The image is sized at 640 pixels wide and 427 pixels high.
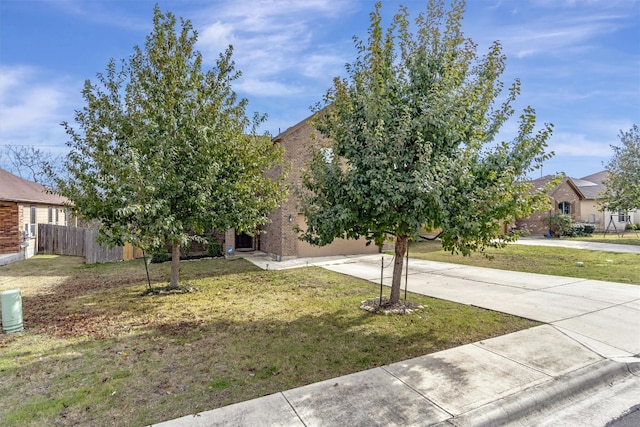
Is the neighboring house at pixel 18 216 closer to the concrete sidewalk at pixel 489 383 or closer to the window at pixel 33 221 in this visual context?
the window at pixel 33 221

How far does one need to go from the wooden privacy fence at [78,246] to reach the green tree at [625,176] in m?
30.3

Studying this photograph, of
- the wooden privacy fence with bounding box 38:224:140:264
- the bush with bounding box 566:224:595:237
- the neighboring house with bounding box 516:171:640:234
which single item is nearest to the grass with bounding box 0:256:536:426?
the wooden privacy fence with bounding box 38:224:140:264

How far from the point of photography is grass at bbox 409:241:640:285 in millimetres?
11070

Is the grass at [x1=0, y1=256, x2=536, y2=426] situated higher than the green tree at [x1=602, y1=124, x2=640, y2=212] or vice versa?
the green tree at [x1=602, y1=124, x2=640, y2=212]

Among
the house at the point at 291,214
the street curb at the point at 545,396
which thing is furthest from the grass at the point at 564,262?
the street curb at the point at 545,396

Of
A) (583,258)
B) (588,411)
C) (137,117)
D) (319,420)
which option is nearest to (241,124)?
(137,117)

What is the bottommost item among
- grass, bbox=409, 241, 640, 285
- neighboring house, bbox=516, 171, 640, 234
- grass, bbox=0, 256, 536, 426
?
grass, bbox=0, 256, 536, 426

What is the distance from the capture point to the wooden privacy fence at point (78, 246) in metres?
15.4

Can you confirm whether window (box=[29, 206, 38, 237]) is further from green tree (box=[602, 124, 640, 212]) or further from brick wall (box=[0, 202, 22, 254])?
green tree (box=[602, 124, 640, 212])

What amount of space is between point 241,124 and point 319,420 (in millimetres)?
8099

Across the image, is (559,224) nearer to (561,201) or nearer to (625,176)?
(625,176)

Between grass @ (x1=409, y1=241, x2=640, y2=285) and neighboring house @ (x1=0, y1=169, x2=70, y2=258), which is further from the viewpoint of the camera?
neighboring house @ (x1=0, y1=169, x2=70, y2=258)

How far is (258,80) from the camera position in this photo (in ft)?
40.9

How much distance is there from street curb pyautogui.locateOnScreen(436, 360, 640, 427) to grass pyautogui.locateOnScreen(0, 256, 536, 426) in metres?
1.44
